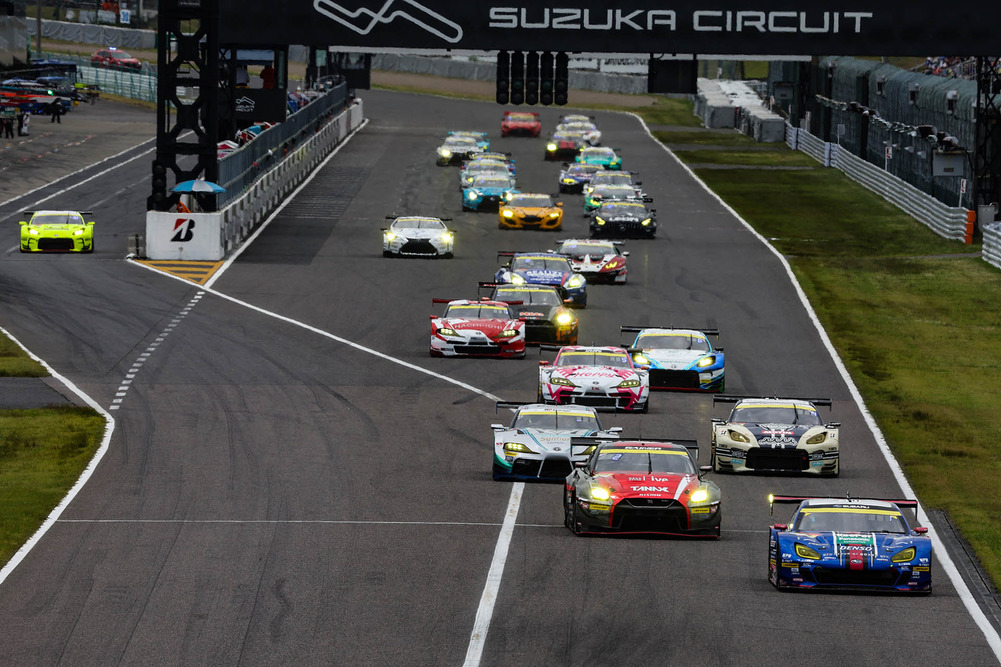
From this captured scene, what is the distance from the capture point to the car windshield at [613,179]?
69.7 metres

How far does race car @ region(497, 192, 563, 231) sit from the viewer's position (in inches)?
2411

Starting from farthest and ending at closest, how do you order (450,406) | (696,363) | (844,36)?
(844,36), (696,363), (450,406)

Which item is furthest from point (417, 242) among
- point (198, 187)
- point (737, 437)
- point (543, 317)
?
point (737, 437)

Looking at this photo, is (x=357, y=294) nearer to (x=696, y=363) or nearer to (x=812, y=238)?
(x=696, y=363)

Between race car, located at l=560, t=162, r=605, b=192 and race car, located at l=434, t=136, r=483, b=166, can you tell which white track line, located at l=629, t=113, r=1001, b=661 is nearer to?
race car, located at l=560, t=162, r=605, b=192

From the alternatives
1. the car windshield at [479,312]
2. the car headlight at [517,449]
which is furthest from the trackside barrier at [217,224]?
the car headlight at [517,449]

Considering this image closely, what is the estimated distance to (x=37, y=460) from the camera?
89.9 feet

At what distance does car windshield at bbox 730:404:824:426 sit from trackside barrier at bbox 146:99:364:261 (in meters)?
27.0

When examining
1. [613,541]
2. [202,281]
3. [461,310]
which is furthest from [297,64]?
[613,541]

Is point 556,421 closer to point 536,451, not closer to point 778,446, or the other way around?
point 536,451

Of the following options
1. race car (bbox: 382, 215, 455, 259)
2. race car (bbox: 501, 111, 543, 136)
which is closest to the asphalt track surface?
race car (bbox: 382, 215, 455, 259)

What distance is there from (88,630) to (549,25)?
3862cm

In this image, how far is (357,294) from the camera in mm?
46844

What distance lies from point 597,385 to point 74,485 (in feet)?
33.5
